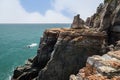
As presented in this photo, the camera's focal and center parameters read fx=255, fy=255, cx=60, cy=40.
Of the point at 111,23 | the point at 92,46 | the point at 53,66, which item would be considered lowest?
the point at 53,66

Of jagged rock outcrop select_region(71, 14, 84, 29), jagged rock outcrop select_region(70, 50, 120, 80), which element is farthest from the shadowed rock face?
jagged rock outcrop select_region(70, 50, 120, 80)

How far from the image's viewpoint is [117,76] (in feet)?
70.7

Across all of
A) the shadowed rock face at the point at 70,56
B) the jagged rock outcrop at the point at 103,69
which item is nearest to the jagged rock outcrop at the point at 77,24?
the shadowed rock face at the point at 70,56

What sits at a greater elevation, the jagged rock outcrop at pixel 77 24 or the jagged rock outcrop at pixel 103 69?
the jagged rock outcrop at pixel 77 24

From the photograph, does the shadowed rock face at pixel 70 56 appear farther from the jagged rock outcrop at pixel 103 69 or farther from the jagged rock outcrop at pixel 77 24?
the jagged rock outcrop at pixel 103 69

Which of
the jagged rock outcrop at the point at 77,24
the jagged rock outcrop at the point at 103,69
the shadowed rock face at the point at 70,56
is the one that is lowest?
the shadowed rock face at the point at 70,56

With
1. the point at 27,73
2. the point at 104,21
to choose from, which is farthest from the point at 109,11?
the point at 27,73

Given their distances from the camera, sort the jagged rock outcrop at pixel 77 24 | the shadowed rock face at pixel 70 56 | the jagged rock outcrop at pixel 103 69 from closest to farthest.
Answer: the jagged rock outcrop at pixel 103 69 < the shadowed rock face at pixel 70 56 < the jagged rock outcrop at pixel 77 24

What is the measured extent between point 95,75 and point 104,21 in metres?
27.0

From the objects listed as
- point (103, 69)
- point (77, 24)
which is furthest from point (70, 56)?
point (103, 69)

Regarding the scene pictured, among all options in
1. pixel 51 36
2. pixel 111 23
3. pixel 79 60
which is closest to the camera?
pixel 79 60

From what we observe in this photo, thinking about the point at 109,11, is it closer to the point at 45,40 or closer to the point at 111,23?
the point at 111,23

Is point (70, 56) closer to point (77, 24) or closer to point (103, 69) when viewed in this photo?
point (77, 24)

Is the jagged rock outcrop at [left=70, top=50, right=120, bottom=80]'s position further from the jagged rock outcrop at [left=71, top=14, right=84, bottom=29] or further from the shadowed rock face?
the jagged rock outcrop at [left=71, top=14, right=84, bottom=29]
